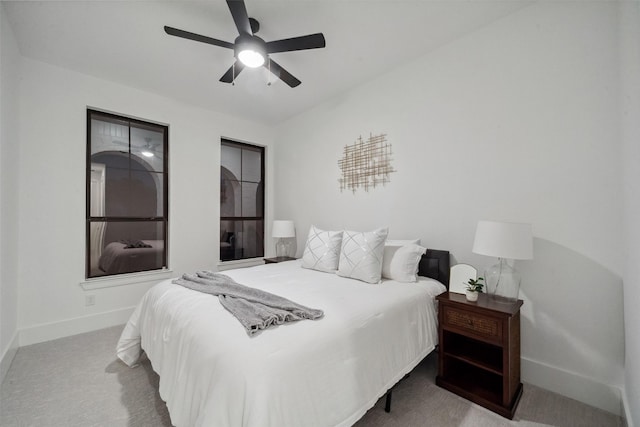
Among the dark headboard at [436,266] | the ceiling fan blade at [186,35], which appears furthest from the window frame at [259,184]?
the dark headboard at [436,266]

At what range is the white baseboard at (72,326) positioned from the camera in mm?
2633

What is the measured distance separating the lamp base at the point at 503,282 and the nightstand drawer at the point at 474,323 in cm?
24

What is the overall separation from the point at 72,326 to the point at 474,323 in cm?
388

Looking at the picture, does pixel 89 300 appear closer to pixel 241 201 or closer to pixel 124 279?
pixel 124 279

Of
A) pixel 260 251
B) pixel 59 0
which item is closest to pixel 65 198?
pixel 59 0

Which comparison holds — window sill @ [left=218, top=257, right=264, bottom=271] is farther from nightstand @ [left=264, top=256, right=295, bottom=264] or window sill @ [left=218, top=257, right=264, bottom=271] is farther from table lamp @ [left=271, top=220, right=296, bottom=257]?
table lamp @ [left=271, top=220, right=296, bottom=257]

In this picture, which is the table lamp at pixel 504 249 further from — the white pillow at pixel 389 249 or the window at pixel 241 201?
the window at pixel 241 201

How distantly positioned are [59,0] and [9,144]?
49.9 inches

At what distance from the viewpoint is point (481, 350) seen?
80.8 inches

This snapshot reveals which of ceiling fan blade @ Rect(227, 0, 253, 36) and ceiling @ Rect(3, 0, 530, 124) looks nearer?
ceiling fan blade @ Rect(227, 0, 253, 36)

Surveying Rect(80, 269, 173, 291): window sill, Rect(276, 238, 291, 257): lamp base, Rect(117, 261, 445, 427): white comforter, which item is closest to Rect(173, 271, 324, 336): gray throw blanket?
Rect(117, 261, 445, 427): white comforter

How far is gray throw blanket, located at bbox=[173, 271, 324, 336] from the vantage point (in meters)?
1.38

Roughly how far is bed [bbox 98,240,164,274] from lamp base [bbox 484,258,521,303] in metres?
3.80

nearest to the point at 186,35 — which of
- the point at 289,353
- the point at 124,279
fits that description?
the point at 289,353
